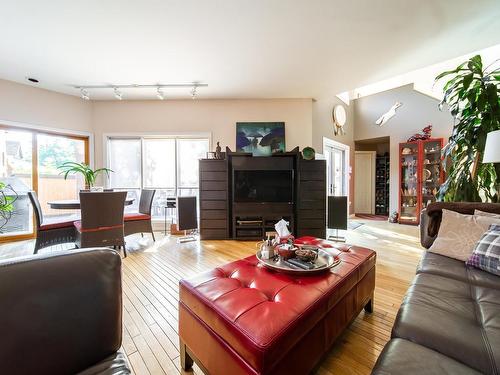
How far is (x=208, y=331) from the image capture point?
105 cm

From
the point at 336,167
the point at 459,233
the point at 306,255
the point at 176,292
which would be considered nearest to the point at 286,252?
the point at 306,255

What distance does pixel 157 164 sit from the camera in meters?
4.46

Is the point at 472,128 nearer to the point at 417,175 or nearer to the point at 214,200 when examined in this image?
the point at 417,175

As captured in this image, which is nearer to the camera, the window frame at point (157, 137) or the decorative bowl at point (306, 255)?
the decorative bowl at point (306, 255)

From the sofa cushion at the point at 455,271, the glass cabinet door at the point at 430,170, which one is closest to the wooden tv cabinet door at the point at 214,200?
the sofa cushion at the point at 455,271

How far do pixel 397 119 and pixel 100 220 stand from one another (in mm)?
6340

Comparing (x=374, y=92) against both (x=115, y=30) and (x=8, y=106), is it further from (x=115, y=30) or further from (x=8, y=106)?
(x=8, y=106)

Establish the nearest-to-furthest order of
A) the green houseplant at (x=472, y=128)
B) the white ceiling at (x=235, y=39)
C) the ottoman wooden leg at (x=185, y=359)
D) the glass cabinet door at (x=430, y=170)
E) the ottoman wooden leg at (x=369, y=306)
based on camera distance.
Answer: the ottoman wooden leg at (x=185, y=359), the ottoman wooden leg at (x=369, y=306), the white ceiling at (x=235, y=39), the green houseplant at (x=472, y=128), the glass cabinet door at (x=430, y=170)

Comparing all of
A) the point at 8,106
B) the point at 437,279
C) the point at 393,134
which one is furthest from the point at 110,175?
the point at 393,134

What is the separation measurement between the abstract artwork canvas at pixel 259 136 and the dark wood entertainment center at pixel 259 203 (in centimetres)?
52

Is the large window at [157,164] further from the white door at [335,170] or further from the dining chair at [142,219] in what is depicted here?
the white door at [335,170]

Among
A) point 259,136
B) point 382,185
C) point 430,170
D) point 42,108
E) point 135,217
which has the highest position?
point 42,108

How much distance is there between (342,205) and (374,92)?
3.88 meters

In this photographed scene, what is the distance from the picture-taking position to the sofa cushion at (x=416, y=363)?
71 centimetres
